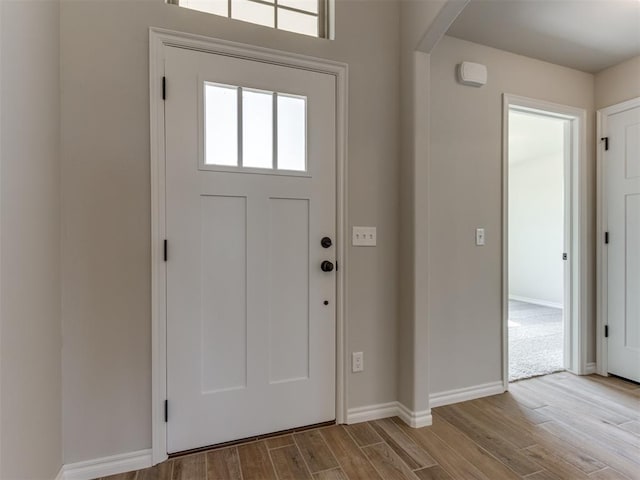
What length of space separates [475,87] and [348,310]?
1781mm

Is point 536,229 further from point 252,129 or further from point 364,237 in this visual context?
point 252,129

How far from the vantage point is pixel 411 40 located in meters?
1.96

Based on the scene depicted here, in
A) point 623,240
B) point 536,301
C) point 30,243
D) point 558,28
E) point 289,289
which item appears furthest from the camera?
point 536,301

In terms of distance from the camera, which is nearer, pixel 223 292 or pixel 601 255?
pixel 223 292

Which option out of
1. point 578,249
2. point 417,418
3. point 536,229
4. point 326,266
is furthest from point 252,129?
point 536,229

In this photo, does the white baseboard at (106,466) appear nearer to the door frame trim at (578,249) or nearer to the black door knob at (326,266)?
the black door knob at (326,266)

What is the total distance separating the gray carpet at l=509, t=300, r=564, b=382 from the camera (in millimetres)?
2826

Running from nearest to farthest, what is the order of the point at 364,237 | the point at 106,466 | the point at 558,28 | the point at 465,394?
the point at 106,466 → the point at 364,237 → the point at 558,28 → the point at 465,394

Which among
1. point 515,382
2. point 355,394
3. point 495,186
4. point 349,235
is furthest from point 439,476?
point 495,186

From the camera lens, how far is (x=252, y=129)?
1790 mm

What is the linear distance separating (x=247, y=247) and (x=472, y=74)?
1891 millimetres

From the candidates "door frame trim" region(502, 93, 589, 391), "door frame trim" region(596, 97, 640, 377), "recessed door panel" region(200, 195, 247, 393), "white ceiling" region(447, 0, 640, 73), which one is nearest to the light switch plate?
"recessed door panel" region(200, 195, 247, 393)

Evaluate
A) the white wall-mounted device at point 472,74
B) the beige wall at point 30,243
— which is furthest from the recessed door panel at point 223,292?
the white wall-mounted device at point 472,74

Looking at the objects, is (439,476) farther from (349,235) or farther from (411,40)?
(411,40)
